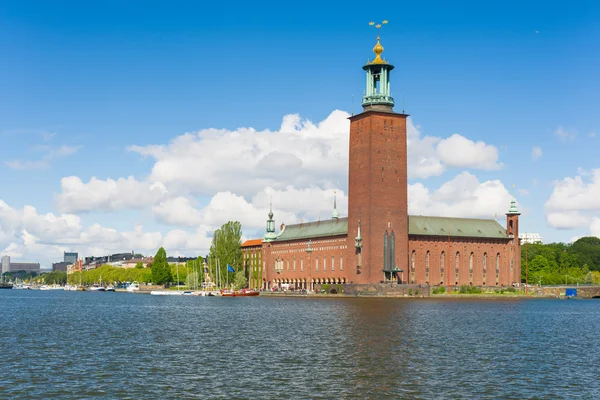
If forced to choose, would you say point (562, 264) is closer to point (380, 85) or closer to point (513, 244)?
point (513, 244)

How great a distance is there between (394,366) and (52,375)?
1237 centimetres

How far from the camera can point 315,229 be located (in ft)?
438

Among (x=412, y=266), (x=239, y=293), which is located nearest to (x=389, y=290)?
(x=412, y=266)

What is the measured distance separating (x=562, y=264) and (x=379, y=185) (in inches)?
2442

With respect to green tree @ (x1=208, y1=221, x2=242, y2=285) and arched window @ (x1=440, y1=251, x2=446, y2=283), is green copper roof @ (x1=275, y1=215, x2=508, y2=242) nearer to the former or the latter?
arched window @ (x1=440, y1=251, x2=446, y2=283)

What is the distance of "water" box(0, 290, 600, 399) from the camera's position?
26125 millimetres

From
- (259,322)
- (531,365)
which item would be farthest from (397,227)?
(531,365)

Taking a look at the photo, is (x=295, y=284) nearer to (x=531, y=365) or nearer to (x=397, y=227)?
(x=397, y=227)

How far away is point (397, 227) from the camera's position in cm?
10938

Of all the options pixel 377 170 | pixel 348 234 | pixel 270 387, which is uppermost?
pixel 377 170

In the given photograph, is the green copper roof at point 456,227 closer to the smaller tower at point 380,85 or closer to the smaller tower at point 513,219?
the smaller tower at point 513,219

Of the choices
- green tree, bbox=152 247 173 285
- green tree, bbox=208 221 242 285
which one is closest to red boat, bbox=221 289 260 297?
green tree, bbox=208 221 242 285

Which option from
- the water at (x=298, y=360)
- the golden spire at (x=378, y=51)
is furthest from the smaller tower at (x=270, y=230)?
the water at (x=298, y=360)

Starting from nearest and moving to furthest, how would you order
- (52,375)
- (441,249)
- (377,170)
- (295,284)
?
(52,375) → (377,170) → (441,249) → (295,284)
